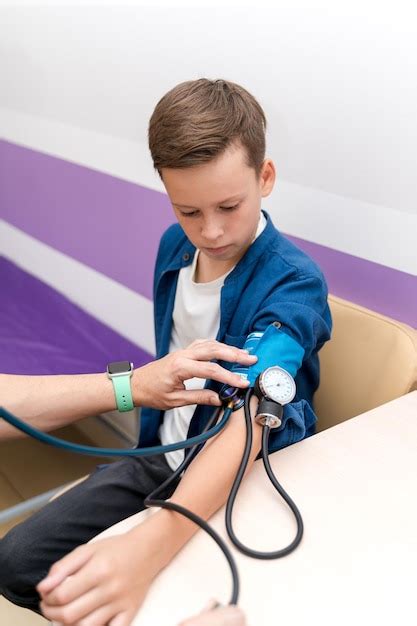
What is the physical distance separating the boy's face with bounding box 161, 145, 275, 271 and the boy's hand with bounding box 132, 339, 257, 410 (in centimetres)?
20

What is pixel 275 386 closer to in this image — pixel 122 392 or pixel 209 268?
pixel 122 392

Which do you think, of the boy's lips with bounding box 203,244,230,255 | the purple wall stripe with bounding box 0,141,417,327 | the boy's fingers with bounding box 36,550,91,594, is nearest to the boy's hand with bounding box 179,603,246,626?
the boy's fingers with bounding box 36,550,91,594

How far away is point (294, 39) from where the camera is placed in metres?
1.32

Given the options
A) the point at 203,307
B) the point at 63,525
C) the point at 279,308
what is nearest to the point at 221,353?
the point at 279,308

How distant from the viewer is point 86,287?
234cm

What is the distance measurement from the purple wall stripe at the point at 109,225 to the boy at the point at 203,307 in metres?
0.27

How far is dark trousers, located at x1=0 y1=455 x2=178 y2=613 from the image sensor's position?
3.75ft

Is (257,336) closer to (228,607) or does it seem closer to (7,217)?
(228,607)

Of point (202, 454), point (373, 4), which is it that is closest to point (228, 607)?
point (202, 454)

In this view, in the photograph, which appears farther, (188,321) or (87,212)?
(87,212)

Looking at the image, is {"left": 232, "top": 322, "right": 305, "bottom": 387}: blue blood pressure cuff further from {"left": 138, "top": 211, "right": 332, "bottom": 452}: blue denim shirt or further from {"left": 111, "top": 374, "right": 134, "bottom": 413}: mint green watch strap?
{"left": 111, "top": 374, "right": 134, "bottom": 413}: mint green watch strap

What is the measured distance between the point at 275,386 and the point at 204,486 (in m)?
0.18

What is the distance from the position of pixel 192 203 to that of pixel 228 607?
65 centimetres

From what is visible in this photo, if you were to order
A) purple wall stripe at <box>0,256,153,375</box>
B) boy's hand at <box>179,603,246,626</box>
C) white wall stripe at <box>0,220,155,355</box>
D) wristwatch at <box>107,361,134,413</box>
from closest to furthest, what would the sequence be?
1. boy's hand at <box>179,603,246,626</box>
2. wristwatch at <box>107,361,134,413</box>
3. purple wall stripe at <box>0,256,153,375</box>
4. white wall stripe at <box>0,220,155,355</box>
